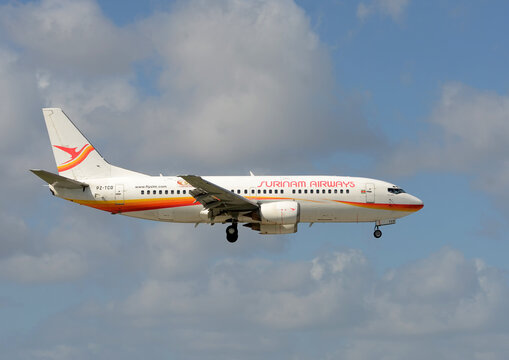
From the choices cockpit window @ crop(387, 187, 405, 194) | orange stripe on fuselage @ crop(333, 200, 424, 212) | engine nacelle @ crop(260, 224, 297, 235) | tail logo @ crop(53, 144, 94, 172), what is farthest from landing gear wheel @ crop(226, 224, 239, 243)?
tail logo @ crop(53, 144, 94, 172)

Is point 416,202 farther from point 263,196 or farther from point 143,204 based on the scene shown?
point 143,204

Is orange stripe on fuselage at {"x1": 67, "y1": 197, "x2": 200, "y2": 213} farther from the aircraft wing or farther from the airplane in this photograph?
the aircraft wing

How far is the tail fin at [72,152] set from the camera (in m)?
65.9

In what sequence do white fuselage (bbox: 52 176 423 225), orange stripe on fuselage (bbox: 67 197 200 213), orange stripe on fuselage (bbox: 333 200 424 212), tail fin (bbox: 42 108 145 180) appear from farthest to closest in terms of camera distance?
tail fin (bbox: 42 108 145 180) → orange stripe on fuselage (bbox: 67 197 200 213) → orange stripe on fuselage (bbox: 333 200 424 212) → white fuselage (bbox: 52 176 423 225)

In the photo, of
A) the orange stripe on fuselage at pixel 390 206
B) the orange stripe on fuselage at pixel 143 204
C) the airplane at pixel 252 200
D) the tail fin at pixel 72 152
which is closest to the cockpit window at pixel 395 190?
the airplane at pixel 252 200

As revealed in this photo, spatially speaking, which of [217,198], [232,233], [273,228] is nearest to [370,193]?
[273,228]

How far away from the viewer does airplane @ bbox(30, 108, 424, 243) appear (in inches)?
2413

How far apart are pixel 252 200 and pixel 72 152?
17.1 metres

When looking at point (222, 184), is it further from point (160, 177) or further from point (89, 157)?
point (89, 157)

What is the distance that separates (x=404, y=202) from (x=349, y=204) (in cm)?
489

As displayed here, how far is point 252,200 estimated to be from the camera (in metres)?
61.9

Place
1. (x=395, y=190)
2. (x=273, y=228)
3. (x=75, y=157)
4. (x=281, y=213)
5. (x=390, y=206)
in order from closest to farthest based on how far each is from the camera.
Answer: (x=281, y=213)
(x=390, y=206)
(x=273, y=228)
(x=395, y=190)
(x=75, y=157)

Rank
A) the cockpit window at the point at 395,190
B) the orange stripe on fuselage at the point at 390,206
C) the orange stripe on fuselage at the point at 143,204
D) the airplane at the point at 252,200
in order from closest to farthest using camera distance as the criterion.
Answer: the airplane at the point at 252,200
the orange stripe on fuselage at the point at 390,206
the orange stripe on fuselage at the point at 143,204
the cockpit window at the point at 395,190

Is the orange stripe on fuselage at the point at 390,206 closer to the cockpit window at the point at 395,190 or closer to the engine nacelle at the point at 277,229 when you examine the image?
the cockpit window at the point at 395,190
